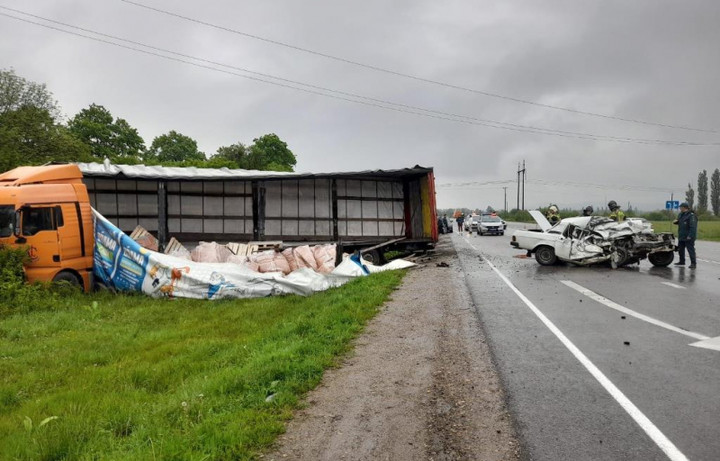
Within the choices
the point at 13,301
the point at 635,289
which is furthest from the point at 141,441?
the point at 635,289

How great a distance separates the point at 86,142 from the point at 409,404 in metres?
A: 56.0

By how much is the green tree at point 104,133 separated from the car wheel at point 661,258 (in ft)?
162

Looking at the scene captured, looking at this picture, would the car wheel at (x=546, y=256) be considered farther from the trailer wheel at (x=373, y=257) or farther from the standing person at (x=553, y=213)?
the trailer wheel at (x=373, y=257)

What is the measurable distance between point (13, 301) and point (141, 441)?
855 cm

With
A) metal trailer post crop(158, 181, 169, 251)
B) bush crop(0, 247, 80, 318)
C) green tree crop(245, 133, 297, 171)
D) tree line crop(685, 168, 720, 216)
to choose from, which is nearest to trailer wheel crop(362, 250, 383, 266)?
metal trailer post crop(158, 181, 169, 251)

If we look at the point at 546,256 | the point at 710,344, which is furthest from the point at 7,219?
the point at 546,256

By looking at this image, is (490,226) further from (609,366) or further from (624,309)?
(609,366)

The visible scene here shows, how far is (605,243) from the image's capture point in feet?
44.3

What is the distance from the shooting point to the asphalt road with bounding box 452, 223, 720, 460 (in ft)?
11.1

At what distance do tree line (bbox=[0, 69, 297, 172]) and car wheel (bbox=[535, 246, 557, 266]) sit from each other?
22.6 meters

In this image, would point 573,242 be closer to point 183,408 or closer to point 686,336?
point 686,336

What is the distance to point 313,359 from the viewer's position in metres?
5.35

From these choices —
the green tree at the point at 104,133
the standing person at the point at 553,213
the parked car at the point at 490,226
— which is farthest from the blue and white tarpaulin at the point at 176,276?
the green tree at the point at 104,133

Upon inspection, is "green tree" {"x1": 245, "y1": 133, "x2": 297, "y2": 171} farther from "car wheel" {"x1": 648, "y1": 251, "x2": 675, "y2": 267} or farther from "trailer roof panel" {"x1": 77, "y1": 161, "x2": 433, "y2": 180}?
"car wheel" {"x1": 648, "y1": 251, "x2": 675, "y2": 267}
